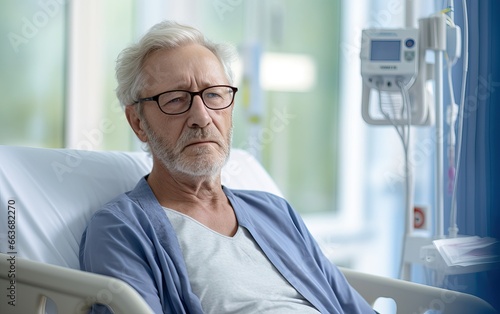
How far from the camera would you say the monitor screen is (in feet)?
7.35

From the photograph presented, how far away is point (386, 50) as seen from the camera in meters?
2.26

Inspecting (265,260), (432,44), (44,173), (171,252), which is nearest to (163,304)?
(171,252)

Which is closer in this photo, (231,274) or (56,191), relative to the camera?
(231,274)

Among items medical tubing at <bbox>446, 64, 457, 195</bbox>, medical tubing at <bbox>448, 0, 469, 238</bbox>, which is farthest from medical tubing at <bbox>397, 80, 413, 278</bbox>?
medical tubing at <bbox>448, 0, 469, 238</bbox>

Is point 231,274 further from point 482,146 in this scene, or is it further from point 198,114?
point 482,146

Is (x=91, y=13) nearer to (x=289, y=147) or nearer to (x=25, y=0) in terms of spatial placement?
(x=25, y=0)

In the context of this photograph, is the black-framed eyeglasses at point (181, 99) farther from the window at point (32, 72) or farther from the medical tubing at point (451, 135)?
the window at point (32, 72)

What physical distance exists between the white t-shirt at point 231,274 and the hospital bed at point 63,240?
238 mm

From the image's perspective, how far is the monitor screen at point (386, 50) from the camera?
224 centimetres

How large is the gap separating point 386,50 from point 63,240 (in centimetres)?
124

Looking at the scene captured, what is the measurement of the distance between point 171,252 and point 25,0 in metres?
2.00

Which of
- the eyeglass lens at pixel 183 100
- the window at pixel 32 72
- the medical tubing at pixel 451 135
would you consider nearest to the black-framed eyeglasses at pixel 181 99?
the eyeglass lens at pixel 183 100

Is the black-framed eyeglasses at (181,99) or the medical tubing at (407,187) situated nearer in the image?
the black-framed eyeglasses at (181,99)

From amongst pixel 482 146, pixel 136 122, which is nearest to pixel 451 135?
pixel 482 146
